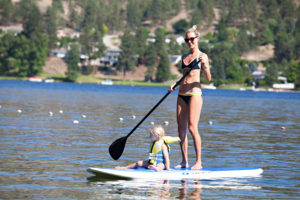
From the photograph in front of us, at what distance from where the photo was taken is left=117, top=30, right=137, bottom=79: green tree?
18312cm

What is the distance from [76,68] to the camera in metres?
178

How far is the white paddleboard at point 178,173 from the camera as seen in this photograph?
15.0m

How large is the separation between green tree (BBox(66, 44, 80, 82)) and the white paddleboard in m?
154

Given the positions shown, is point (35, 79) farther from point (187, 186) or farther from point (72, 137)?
point (187, 186)

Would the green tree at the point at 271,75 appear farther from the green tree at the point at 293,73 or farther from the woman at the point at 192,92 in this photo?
the woman at the point at 192,92

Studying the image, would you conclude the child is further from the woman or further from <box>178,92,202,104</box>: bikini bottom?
<box>178,92,202,104</box>: bikini bottom

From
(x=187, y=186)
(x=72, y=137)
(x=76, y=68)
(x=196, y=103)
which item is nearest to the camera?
(x=187, y=186)

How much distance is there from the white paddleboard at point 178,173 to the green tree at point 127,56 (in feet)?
546

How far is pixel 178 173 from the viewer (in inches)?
607

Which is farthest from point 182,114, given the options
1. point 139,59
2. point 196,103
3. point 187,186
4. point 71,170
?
point 139,59

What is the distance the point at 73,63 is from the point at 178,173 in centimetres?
16430

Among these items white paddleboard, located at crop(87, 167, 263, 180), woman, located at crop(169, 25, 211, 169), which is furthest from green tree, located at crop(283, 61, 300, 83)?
woman, located at crop(169, 25, 211, 169)

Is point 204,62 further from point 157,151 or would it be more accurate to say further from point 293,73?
point 293,73

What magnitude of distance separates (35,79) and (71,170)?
6026 inches
